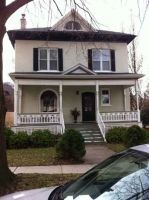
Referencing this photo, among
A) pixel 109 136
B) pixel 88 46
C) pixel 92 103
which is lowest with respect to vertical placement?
→ pixel 109 136

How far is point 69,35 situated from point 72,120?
616 centimetres

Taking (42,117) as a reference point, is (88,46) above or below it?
above

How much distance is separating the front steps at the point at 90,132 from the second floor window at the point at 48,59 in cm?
443

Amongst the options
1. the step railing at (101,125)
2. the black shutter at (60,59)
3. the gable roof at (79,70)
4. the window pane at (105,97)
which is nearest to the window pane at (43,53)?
the black shutter at (60,59)

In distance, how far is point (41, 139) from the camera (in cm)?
A: 2105

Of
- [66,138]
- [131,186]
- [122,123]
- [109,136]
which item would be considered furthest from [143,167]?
[122,123]

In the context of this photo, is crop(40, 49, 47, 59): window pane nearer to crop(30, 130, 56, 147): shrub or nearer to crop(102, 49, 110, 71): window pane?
crop(102, 49, 110, 71): window pane

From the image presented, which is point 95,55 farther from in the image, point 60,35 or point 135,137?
point 135,137

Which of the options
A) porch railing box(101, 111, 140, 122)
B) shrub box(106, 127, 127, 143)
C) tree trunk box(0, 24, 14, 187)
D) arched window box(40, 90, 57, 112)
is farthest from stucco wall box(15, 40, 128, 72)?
tree trunk box(0, 24, 14, 187)

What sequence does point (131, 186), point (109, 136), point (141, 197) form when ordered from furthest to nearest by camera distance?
point (109, 136), point (131, 186), point (141, 197)

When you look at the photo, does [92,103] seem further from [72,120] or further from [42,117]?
[42,117]

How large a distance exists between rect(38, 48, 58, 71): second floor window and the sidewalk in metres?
13.7

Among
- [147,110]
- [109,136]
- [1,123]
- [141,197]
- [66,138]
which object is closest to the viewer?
[141,197]

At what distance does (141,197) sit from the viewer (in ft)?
10.3
